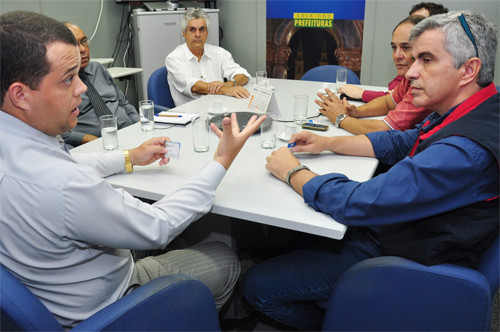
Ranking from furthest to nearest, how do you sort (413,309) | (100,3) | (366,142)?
(100,3) → (366,142) → (413,309)

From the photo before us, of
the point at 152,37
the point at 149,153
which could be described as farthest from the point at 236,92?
the point at 152,37

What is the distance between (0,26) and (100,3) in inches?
170

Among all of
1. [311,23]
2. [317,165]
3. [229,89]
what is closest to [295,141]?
[317,165]

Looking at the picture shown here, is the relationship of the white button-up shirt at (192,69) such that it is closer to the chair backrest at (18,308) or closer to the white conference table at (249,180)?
the white conference table at (249,180)

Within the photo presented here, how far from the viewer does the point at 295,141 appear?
1688 millimetres

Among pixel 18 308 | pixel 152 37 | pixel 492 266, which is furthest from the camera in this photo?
pixel 152 37

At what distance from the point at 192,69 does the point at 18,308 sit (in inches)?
115

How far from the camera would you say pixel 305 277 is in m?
1.41

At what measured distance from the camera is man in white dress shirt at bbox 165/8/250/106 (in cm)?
306

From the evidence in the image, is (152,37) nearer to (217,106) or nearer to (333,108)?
(217,106)

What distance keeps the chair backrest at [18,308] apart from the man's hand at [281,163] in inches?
34.1

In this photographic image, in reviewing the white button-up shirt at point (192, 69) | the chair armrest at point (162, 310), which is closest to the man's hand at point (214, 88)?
the white button-up shirt at point (192, 69)

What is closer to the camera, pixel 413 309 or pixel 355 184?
pixel 413 309

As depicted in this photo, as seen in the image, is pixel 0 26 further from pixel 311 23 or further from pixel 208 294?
pixel 311 23
